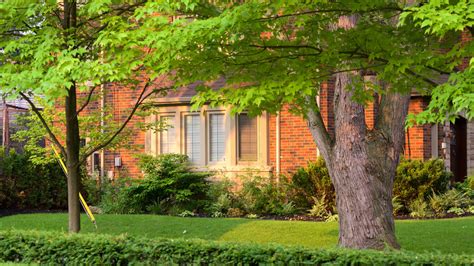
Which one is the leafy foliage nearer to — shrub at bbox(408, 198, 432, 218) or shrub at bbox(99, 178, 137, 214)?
shrub at bbox(408, 198, 432, 218)

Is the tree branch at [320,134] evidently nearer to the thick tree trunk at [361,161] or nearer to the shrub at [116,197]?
the thick tree trunk at [361,161]

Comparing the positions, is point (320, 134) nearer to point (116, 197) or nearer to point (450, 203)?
point (450, 203)

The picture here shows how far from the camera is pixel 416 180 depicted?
16406mm

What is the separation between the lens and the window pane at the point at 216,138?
18766 millimetres

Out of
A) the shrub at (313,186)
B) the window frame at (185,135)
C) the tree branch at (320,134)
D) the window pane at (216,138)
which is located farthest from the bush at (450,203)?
the window frame at (185,135)

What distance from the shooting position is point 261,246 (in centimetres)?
842

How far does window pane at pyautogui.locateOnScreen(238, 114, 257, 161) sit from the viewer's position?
1844 cm

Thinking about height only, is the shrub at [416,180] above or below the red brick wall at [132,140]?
below

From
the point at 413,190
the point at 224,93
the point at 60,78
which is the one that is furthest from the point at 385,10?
the point at 413,190

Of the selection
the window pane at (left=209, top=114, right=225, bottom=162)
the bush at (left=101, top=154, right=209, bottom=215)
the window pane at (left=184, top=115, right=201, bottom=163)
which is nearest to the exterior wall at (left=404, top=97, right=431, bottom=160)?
the window pane at (left=209, top=114, right=225, bottom=162)

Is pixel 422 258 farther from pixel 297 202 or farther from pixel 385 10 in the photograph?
pixel 297 202

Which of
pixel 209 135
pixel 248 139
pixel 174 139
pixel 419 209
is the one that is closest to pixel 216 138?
pixel 209 135

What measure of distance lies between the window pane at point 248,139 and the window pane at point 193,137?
48.1 inches

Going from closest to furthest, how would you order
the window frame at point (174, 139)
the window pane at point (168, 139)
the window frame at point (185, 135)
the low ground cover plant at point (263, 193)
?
the low ground cover plant at point (263, 193)
the window frame at point (185, 135)
the window frame at point (174, 139)
the window pane at point (168, 139)
